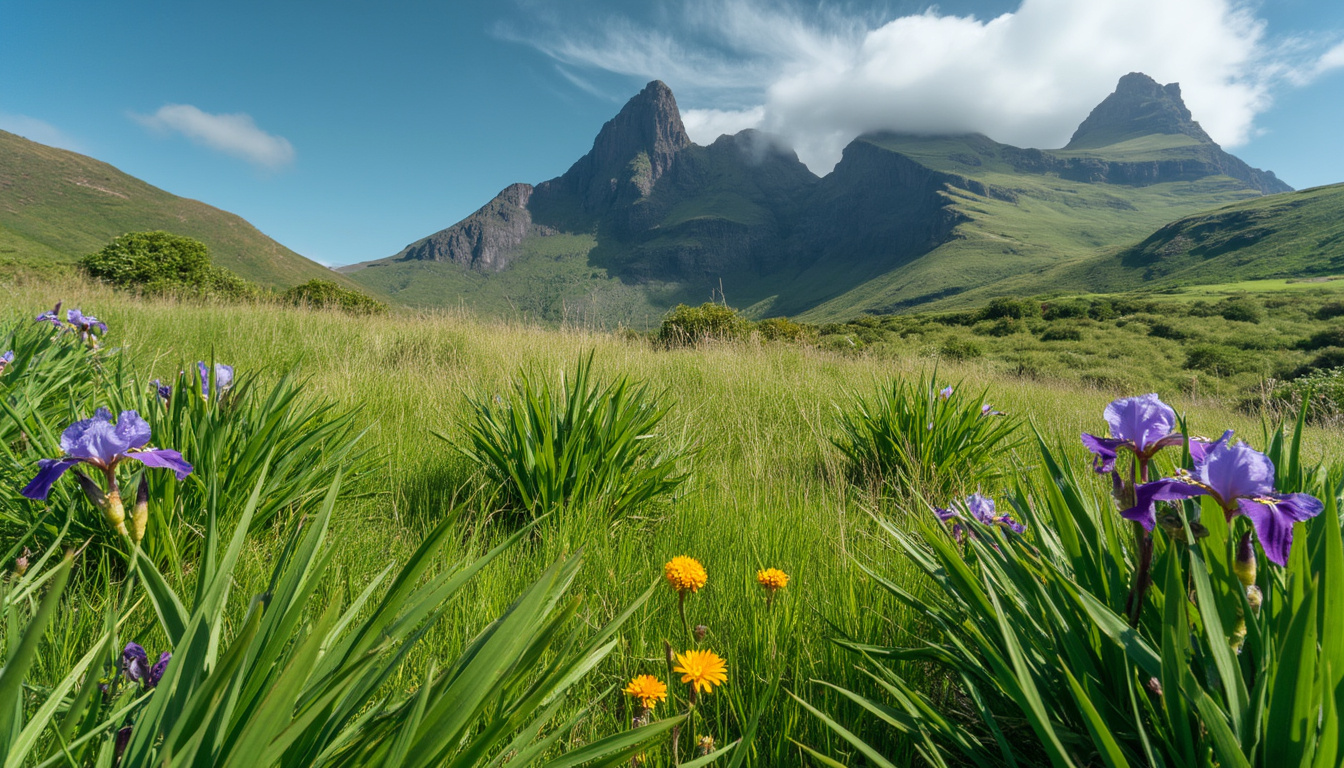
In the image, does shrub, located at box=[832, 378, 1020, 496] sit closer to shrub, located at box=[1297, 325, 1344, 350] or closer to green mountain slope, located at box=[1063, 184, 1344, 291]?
shrub, located at box=[1297, 325, 1344, 350]

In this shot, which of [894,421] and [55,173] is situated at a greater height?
[55,173]

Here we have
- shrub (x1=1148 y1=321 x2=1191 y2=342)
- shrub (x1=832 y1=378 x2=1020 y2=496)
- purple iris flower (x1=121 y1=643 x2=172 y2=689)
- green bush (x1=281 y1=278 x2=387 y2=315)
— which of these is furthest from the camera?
shrub (x1=1148 y1=321 x2=1191 y2=342)

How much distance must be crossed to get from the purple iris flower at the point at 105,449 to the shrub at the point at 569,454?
55.2 inches

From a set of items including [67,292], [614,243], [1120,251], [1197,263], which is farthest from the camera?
[614,243]

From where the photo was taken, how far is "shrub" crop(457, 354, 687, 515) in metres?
2.46

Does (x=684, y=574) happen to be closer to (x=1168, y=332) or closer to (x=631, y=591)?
(x=631, y=591)

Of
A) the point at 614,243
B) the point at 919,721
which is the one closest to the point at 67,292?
the point at 919,721

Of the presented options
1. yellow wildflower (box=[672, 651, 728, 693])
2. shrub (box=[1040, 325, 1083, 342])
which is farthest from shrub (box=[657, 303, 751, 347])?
shrub (box=[1040, 325, 1083, 342])

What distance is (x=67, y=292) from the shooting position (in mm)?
8320

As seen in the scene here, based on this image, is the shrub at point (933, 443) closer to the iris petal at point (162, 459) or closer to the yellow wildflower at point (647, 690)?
the yellow wildflower at point (647, 690)

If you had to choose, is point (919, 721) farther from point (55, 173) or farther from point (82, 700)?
point (55, 173)

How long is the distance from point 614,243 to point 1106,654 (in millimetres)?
190664

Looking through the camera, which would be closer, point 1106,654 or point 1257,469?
point 1257,469

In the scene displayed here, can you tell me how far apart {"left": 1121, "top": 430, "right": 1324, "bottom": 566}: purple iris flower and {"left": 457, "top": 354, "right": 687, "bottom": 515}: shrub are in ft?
6.17
